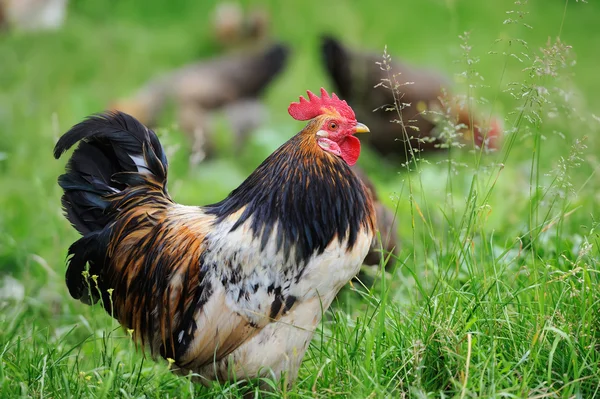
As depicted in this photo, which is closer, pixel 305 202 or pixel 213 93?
pixel 305 202

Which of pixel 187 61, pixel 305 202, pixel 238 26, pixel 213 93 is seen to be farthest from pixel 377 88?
pixel 305 202

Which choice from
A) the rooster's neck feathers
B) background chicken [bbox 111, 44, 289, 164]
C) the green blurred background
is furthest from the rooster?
background chicken [bbox 111, 44, 289, 164]

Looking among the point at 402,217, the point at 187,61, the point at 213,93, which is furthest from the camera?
the point at 187,61

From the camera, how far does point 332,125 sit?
311cm

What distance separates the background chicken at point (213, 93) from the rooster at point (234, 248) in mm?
4425

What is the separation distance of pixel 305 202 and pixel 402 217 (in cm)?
281

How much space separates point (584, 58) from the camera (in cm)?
1072

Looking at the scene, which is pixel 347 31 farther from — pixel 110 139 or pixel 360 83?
pixel 110 139

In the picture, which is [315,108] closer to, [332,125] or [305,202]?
[332,125]

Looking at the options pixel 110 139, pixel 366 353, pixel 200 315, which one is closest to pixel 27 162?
pixel 110 139

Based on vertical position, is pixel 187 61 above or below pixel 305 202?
above

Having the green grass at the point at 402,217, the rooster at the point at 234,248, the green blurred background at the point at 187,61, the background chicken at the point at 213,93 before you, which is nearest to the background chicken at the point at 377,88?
the green grass at the point at 402,217

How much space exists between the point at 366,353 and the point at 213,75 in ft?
21.5

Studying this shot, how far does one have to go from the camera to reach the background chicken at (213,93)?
813cm
